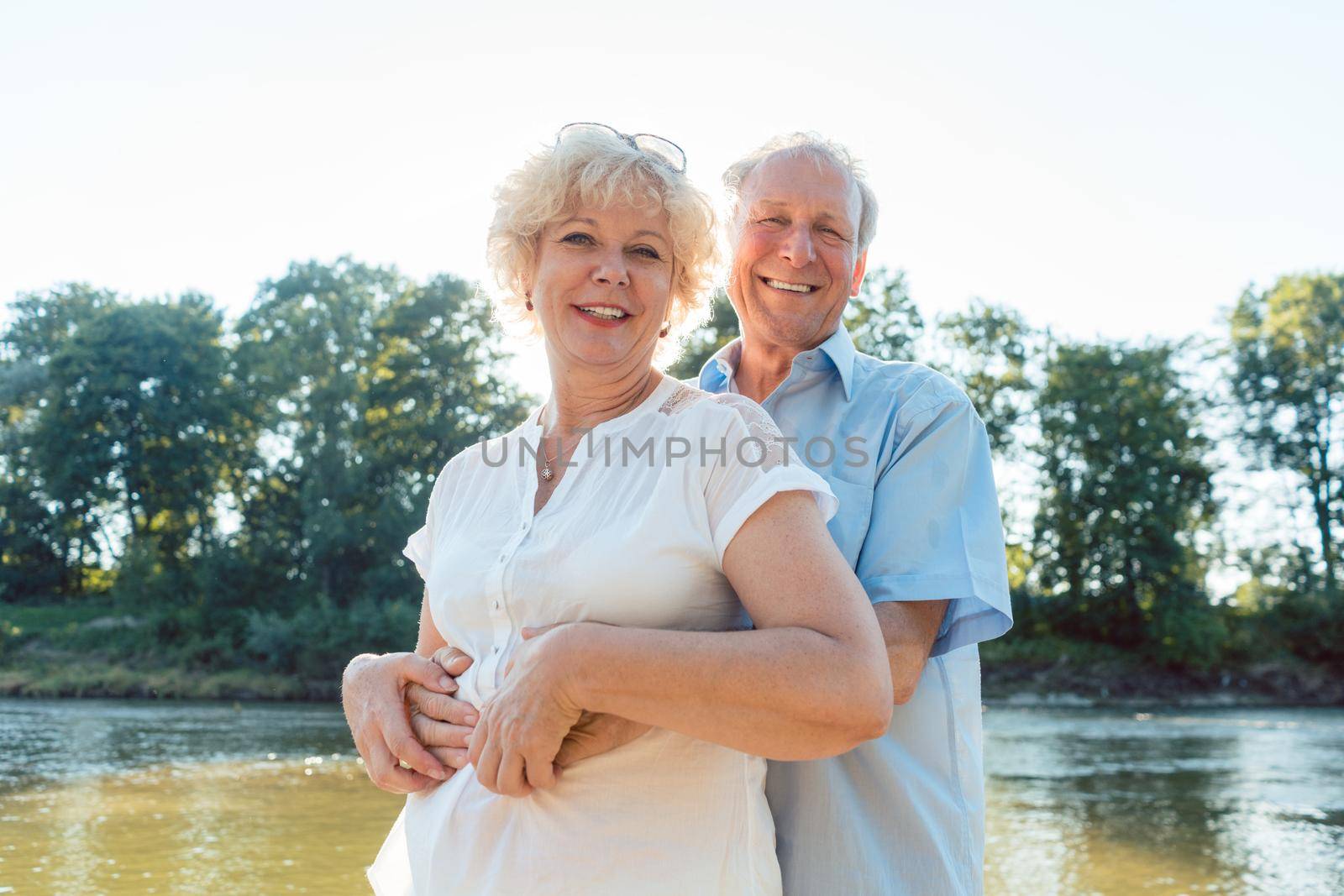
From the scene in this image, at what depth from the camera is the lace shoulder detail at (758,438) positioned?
6.04 feet

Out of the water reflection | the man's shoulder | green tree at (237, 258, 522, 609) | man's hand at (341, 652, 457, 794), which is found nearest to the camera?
man's hand at (341, 652, 457, 794)

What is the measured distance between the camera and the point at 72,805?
10.9 meters

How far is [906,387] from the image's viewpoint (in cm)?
248

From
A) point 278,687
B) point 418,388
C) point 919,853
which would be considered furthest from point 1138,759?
point 418,388

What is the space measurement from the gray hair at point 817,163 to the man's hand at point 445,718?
1.47m

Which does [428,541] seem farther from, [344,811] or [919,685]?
[344,811]

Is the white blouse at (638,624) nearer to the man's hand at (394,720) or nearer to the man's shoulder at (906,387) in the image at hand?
the man's hand at (394,720)

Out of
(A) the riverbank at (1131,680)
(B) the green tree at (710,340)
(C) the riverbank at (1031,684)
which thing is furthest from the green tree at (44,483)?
(A) the riverbank at (1131,680)

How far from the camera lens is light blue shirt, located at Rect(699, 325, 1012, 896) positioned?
2160mm

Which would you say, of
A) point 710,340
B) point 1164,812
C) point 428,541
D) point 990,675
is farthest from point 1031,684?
point 428,541

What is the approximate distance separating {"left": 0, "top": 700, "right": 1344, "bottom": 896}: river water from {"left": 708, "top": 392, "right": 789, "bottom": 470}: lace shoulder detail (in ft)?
23.3

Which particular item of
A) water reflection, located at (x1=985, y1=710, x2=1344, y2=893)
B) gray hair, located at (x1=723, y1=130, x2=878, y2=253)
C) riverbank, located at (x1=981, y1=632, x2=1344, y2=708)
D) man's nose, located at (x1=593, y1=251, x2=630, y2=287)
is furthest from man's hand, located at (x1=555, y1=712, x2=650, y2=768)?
riverbank, located at (x1=981, y1=632, x2=1344, y2=708)

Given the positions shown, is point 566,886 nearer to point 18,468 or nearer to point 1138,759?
point 1138,759

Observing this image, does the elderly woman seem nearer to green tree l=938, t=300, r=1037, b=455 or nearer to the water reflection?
the water reflection
